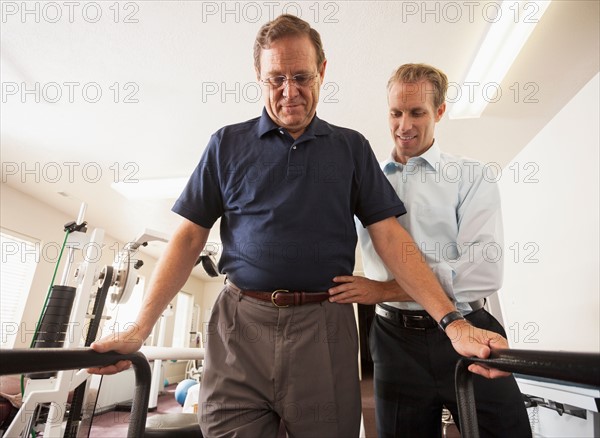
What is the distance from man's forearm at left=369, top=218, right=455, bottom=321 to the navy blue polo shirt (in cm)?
5

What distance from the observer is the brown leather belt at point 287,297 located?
1006mm

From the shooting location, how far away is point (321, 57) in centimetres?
119

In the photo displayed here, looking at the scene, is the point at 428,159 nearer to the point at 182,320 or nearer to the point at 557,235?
the point at 557,235

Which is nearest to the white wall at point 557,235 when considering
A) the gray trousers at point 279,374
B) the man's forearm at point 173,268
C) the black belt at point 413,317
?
the black belt at point 413,317

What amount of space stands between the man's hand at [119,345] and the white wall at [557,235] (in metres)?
3.08

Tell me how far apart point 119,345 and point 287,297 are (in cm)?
40

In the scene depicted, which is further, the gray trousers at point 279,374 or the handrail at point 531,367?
the gray trousers at point 279,374

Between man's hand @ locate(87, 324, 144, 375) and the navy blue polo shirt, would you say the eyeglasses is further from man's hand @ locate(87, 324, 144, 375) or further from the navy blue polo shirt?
man's hand @ locate(87, 324, 144, 375)

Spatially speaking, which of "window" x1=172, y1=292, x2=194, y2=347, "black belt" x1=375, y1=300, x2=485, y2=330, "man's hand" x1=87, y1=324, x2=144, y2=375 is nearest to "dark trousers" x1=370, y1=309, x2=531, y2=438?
"black belt" x1=375, y1=300, x2=485, y2=330

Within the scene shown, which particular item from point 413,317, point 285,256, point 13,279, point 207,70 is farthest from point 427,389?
point 13,279

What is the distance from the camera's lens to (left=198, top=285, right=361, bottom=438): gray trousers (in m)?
0.95

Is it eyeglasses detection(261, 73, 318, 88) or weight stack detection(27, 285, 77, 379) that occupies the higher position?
eyeglasses detection(261, 73, 318, 88)

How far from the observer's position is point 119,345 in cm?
87

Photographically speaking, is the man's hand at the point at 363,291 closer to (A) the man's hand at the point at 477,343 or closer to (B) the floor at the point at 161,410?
(A) the man's hand at the point at 477,343
